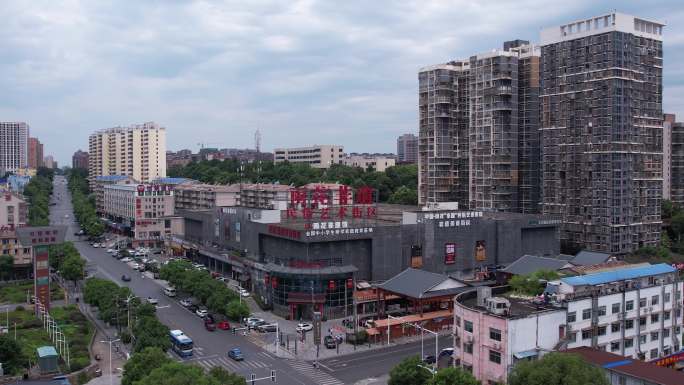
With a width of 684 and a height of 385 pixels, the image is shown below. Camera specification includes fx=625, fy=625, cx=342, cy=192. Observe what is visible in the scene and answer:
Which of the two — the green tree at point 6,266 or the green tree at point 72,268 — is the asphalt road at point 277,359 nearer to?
the green tree at point 72,268

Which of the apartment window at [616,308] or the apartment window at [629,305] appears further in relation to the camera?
the apartment window at [629,305]

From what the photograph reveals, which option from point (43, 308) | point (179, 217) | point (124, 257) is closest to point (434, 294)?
point (43, 308)

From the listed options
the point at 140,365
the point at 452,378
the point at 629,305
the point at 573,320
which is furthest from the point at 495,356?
the point at 140,365

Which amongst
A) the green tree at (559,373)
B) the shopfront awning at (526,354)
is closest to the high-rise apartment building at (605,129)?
the shopfront awning at (526,354)

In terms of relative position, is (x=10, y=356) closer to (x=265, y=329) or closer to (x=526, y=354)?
(x=265, y=329)

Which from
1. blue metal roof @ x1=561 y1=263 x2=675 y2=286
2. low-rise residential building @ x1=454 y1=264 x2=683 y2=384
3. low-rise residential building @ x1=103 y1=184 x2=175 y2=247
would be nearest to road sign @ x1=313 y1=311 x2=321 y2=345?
low-rise residential building @ x1=454 y1=264 x2=683 y2=384
